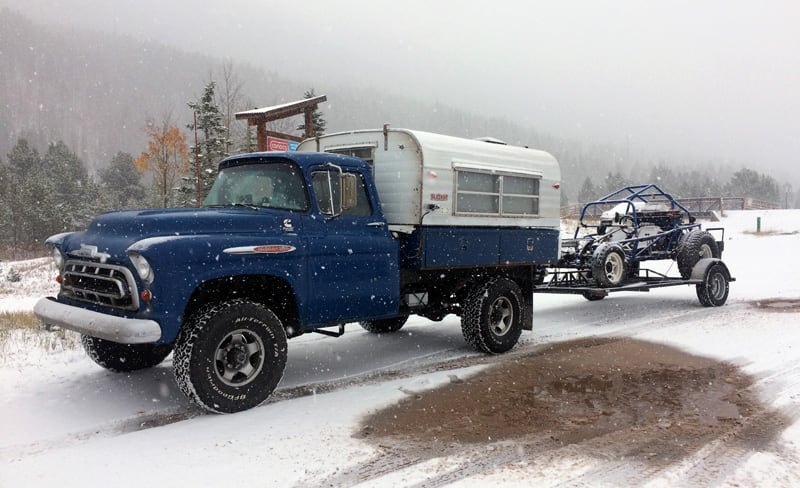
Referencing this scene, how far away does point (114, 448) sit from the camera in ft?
13.9

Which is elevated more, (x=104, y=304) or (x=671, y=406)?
(x=104, y=304)

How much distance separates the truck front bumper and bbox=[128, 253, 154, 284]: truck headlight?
1.13 feet

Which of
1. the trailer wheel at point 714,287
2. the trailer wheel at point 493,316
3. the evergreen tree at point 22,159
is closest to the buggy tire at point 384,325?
the trailer wheel at point 493,316

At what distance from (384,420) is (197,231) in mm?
2343

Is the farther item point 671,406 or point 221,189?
point 221,189

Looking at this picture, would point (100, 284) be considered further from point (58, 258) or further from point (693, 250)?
point (693, 250)

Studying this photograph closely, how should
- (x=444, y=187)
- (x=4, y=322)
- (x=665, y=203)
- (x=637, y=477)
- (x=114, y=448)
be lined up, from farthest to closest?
(x=665, y=203) < (x=4, y=322) < (x=444, y=187) < (x=114, y=448) < (x=637, y=477)

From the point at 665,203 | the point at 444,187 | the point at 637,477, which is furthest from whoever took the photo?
the point at 665,203

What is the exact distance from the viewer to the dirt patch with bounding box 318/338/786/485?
420 centimetres

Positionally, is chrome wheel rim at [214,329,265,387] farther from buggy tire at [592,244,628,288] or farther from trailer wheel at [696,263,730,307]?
trailer wheel at [696,263,730,307]

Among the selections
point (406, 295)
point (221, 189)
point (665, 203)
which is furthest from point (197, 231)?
point (665, 203)

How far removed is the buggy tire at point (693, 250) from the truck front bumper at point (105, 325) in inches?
422

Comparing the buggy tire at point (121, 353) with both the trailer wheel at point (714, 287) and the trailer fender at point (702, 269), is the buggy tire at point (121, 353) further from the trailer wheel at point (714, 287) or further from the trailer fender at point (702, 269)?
the trailer wheel at point (714, 287)

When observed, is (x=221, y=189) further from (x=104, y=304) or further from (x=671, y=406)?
(x=671, y=406)
